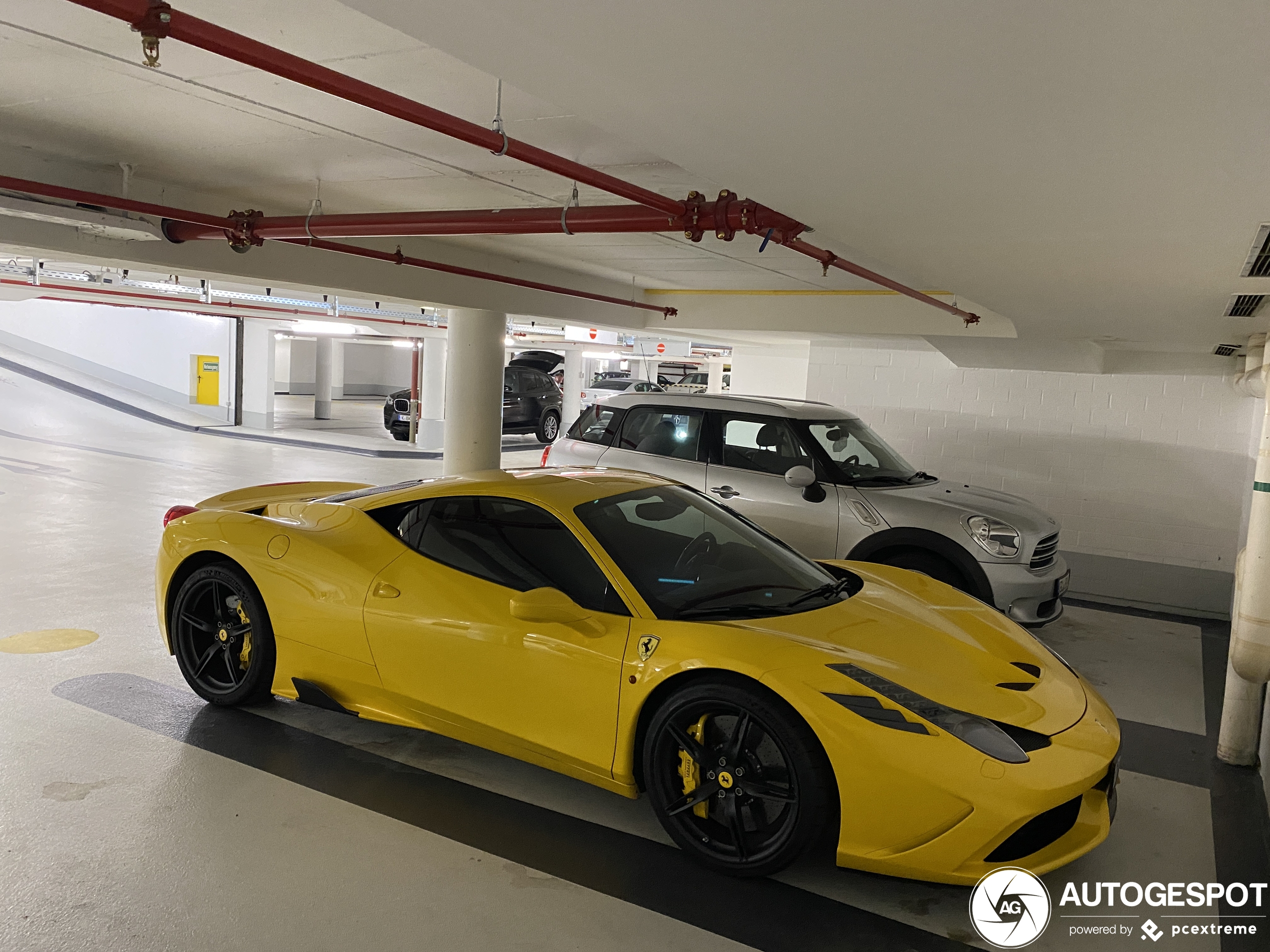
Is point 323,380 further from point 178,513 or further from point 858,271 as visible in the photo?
point 858,271

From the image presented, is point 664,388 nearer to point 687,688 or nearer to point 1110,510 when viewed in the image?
point 1110,510

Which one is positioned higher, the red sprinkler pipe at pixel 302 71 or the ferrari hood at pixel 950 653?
the red sprinkler pipe at pixel 302 71

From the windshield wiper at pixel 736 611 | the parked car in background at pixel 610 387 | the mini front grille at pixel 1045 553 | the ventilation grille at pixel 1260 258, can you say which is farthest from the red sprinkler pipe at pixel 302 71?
the parked car in background at pixel 610 387

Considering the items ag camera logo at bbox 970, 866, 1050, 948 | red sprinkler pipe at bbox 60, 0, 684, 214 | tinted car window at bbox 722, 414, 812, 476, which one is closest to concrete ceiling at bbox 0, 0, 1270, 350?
red sprinkler pipe at bbox 60, 0, 684, 214

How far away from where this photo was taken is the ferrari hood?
2.84m

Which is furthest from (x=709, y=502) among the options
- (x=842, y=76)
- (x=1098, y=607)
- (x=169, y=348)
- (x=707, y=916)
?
(x=169, y=348)

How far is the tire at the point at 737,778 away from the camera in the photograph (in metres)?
2.68

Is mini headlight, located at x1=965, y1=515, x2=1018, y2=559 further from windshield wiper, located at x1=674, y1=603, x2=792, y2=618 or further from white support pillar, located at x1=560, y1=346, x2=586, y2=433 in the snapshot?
white support pillar, located at x1=560, y1=346, x2=586, y2=433

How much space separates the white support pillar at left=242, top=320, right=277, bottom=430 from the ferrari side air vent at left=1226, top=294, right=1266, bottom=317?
60.8 ft

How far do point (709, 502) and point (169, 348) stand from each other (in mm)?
20862

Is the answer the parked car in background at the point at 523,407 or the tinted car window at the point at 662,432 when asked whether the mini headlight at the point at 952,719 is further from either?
the parked car in background at the point at 523,407

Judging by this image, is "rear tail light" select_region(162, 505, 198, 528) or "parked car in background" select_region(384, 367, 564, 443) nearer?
"rear tail light" select_region(162, 505, 198, 528)

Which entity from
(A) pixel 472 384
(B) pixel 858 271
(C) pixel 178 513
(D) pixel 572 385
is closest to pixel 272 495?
(C) pixel 178 513

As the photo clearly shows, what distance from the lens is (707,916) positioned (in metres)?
2.68
